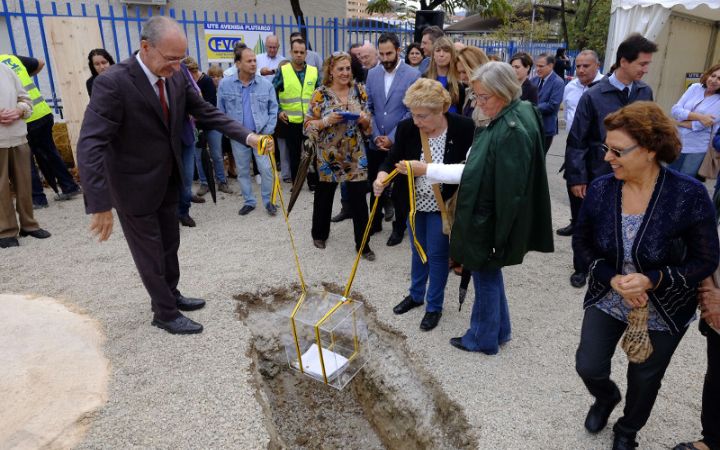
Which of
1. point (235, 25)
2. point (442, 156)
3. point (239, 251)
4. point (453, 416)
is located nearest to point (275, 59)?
point (235, 25)

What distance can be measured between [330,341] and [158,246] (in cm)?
141

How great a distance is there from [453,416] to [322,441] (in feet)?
2.86

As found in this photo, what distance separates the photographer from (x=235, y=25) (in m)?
8.45

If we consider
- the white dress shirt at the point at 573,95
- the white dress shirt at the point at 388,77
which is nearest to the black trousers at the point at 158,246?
the white dress shirt at the point at 388,77

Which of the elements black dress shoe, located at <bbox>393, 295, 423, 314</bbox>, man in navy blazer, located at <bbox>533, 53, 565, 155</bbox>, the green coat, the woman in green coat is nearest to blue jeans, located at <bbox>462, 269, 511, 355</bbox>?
the woman in green coat

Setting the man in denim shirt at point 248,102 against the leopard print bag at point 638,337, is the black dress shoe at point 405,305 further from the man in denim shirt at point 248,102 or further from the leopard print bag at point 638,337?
the man in denim shirt at point 248,102

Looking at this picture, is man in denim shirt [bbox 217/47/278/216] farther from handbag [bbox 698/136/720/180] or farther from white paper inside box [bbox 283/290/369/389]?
handbag [bbox 698/136/720/180]

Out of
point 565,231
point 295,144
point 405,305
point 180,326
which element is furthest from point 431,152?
point 295,144

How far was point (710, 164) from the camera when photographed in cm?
524

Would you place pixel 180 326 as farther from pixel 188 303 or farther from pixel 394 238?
pixel 394 238

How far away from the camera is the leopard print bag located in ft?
7.31

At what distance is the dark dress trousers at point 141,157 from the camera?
294cm

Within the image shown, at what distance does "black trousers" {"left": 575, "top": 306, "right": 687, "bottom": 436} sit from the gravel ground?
31cm

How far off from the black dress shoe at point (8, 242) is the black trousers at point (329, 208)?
3243 millimetres
